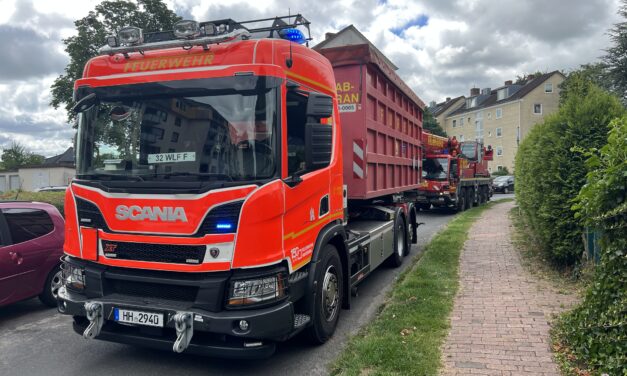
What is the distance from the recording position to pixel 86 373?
4258mm

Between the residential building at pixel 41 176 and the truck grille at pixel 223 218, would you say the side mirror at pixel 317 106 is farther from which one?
the residential building at pixel 41 176

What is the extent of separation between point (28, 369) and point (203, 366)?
1640 millimetres

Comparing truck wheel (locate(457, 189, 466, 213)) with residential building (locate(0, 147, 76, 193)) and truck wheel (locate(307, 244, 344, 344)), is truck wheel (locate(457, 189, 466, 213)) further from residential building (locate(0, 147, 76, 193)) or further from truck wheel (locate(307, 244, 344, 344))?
residential building (locate(0, 147, 76, 193))

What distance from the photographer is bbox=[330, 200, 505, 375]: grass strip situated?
4.06 meters

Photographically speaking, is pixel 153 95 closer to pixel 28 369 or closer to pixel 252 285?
pixel 252 285

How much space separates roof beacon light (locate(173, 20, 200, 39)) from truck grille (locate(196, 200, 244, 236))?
5.48 ft

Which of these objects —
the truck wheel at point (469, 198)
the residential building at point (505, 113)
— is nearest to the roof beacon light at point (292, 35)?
the truck wheel at point (469, 198)

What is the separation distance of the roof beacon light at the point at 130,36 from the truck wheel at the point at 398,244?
5.58 m

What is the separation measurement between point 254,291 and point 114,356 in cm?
195

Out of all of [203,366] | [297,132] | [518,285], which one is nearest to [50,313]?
[203,366]

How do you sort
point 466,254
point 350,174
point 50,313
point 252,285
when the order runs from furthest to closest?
1. point 466,254
2. point 350,174
3. point 50,313
4. point 252,285

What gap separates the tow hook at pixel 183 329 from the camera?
3.57 meters

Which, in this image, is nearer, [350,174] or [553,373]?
[553,373]

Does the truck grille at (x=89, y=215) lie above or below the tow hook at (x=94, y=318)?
above
